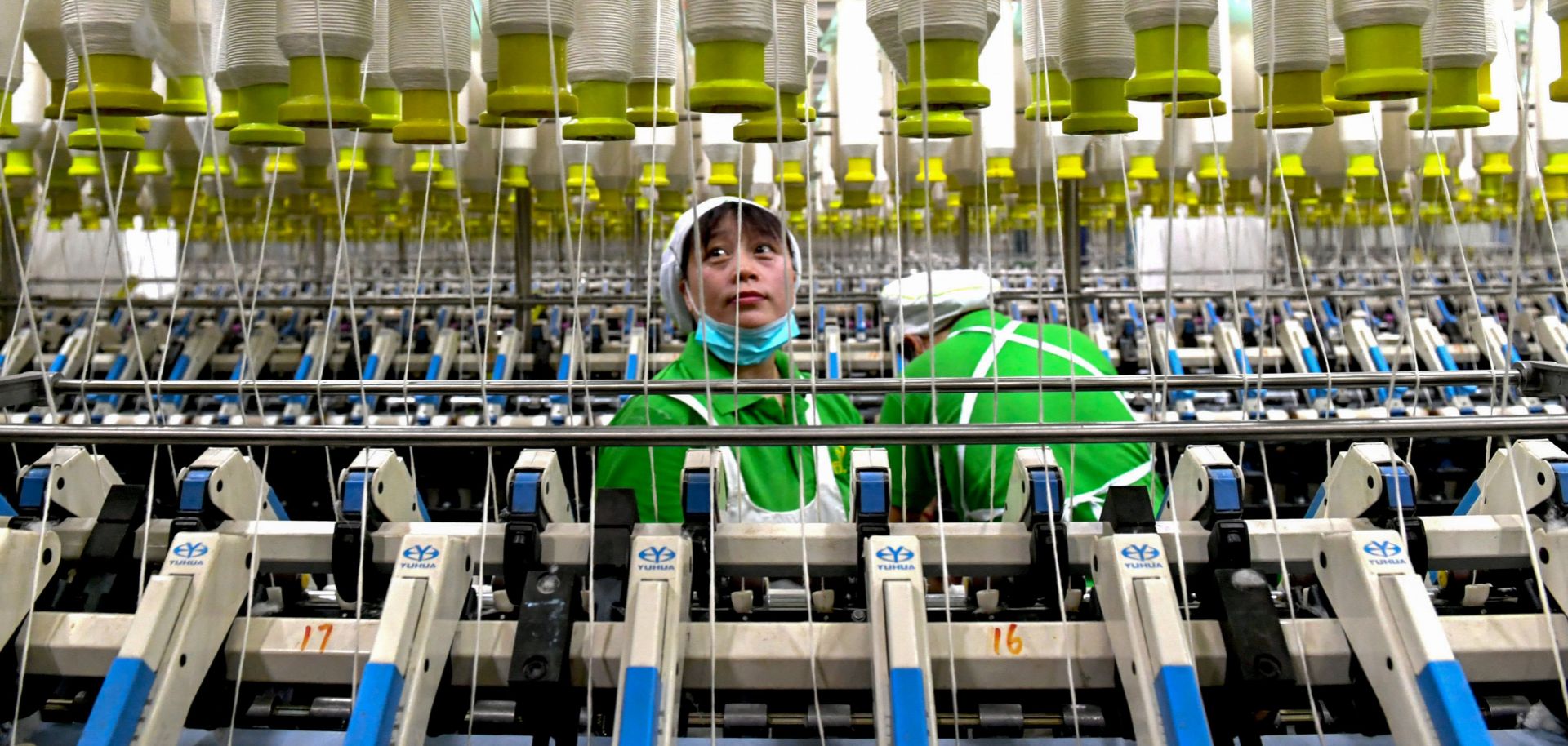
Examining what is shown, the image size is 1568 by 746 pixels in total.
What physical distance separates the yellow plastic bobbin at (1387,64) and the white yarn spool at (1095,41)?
0.24 metres

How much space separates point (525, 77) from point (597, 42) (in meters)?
0.10

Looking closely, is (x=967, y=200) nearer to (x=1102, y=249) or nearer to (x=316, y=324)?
(x=316, y=324)

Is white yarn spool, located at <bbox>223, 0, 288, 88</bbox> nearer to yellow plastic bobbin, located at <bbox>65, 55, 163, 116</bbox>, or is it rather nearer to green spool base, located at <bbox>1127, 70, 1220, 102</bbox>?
yellow plastic bobbin, located at <bbox>65, 55, 163, 116</bbox>

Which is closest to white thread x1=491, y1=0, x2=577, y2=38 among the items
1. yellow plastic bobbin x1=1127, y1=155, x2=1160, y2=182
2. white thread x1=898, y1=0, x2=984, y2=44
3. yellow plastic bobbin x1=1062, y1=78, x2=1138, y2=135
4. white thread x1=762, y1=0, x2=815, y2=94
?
white thread x1=762, y1=0, x2=815, y2=94

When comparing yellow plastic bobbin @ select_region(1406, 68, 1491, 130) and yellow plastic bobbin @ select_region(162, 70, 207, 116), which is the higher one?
yellow plastic bobbin @ select_region(162, 70, 207, 116)

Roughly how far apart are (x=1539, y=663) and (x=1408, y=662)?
0.23 m

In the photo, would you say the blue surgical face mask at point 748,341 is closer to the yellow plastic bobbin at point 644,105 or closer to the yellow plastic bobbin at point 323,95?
the yellow plastic bobbin at point 644,105

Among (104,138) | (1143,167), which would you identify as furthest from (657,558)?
(1143,167)

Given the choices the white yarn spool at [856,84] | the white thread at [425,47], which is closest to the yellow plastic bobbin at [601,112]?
the white thread at [425,47]

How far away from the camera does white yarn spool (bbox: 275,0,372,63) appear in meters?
1.23

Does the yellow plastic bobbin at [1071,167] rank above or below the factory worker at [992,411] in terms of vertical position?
above

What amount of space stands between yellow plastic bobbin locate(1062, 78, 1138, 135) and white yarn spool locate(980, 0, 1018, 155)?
4.30 ft

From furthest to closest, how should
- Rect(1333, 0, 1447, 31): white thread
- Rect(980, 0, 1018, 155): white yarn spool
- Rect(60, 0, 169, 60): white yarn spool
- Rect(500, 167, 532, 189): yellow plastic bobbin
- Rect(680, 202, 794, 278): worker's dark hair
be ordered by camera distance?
Rect(500, 167, 532, 189): yellow plastic bobbin, Rect(980, 0, 1018, 155): white yarn spool, Rect(680, 202, 794, 278): worker's dark hair, Rect(60, 0, 169, 60): white yarn spool, Rect(1333, 0, 1447, 31): white thread

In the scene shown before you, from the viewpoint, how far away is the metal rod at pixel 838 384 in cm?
170
